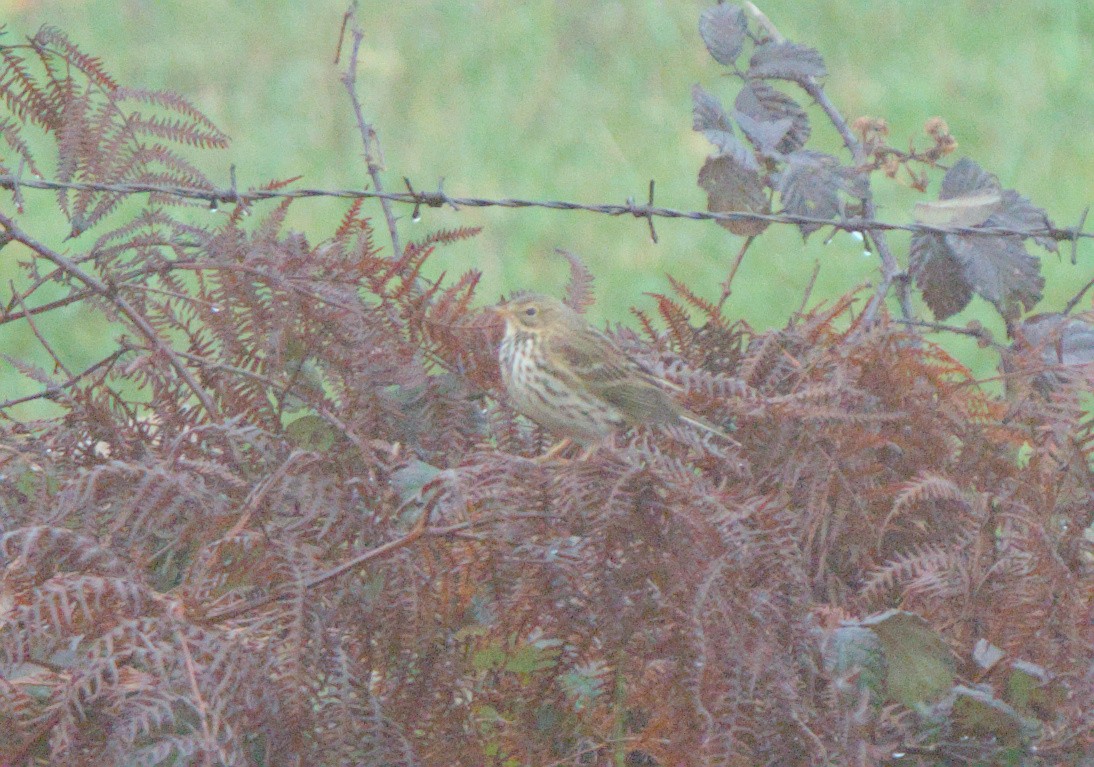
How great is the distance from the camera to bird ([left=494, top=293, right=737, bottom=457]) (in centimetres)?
314

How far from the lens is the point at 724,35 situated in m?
3.44

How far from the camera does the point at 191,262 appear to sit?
240 cm

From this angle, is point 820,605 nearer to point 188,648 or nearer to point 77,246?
point 188,648

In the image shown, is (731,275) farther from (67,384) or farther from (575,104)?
(575,104)

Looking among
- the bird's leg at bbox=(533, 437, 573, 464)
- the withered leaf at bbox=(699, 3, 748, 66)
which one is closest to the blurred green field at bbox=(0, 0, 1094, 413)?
the withered leaf at bbox=(699, 3, 748, 66)

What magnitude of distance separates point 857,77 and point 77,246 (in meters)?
5.22

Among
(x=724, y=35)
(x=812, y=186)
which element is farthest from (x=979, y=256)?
(x=724, y=35)

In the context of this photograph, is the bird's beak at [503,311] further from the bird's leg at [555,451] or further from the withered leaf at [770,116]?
the withered leaf at [770,116]

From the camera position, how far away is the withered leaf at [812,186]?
3.05 metres

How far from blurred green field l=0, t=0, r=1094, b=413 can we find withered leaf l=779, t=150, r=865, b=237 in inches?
181

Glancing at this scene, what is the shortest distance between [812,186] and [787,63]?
36 centimetres

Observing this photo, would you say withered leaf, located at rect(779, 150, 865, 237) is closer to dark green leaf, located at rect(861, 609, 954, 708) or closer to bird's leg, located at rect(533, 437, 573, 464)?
bird's leg, located at rect(533, 437, 573, 464)

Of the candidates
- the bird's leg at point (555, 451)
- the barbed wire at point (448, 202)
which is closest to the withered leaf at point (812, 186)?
the barbed wire at point (448, 202)

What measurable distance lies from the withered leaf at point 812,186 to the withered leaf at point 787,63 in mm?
253
